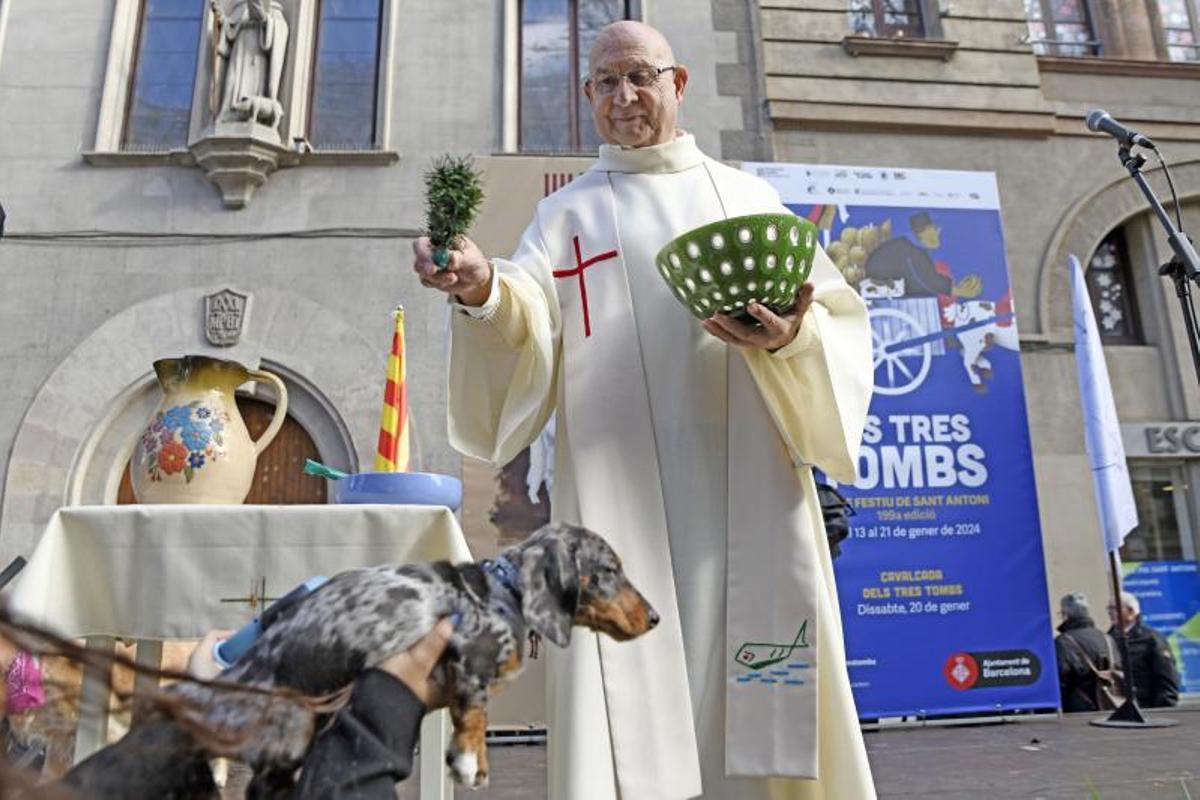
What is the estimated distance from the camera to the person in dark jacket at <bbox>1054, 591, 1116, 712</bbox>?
20.3 feet

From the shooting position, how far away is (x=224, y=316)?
6.46 metres

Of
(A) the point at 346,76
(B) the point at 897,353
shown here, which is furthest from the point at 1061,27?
(A) the point at 346,76

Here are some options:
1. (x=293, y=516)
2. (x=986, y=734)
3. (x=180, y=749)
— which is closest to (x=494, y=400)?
(x=293, y=516)

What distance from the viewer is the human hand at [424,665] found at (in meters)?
0.76

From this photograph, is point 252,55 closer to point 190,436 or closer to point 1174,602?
point 190,436

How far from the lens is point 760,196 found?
1.76 meters

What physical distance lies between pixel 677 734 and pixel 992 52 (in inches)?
321

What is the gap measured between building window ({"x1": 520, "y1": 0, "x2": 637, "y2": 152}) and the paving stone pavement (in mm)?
4735

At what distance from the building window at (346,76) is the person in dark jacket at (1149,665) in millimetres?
6978

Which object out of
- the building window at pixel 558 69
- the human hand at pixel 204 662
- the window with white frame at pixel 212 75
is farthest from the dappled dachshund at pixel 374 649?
the window with white frame at pixel 212 75

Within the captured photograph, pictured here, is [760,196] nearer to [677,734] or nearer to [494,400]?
[494,400]

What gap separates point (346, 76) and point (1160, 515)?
25.8ft

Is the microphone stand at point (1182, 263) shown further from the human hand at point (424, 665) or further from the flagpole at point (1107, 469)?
the human hand at point (424, 665)

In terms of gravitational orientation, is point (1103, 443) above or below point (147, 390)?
below
